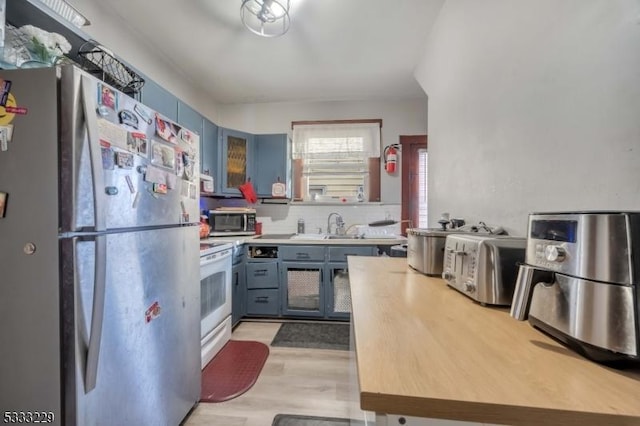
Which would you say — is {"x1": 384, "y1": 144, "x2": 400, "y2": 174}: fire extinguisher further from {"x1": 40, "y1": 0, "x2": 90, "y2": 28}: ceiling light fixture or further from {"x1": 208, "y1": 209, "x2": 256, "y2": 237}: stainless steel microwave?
{"x1": 40, "y1": 0, "x2": 90, "y2": 28}: ceiling light fixture

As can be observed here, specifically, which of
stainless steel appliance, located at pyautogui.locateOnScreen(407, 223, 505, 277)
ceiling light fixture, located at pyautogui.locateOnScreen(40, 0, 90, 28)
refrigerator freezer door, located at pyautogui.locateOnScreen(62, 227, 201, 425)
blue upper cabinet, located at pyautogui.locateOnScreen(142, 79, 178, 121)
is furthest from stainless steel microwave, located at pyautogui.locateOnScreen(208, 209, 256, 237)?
stainless steel appliance, located at pyautogui.locateOnScreen(407, 223, 505, 277)

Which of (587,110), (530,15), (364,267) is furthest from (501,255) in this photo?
(530,15)

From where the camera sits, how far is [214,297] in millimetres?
2223

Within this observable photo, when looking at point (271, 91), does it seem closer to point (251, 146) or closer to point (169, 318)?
point (251, 146)

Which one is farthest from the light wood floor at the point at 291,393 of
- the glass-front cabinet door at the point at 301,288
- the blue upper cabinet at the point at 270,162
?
the blue upper cabinet at the point at 270,162

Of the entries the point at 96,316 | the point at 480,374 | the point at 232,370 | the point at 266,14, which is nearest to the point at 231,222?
the point at 232,370

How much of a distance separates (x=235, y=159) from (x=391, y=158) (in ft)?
6.11

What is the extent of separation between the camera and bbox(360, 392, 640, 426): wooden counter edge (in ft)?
1.21

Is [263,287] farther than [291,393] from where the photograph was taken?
Yes

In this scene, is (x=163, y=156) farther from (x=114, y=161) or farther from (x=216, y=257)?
(x=216, y=257)

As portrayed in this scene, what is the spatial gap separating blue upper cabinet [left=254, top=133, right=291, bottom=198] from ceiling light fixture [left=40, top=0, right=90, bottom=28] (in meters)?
1.94

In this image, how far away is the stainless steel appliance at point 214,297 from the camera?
1993 mm

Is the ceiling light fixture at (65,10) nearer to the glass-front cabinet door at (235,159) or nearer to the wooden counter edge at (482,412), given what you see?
the glass-front cabinet door at (235,159)

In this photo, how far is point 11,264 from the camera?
33.4 inches
